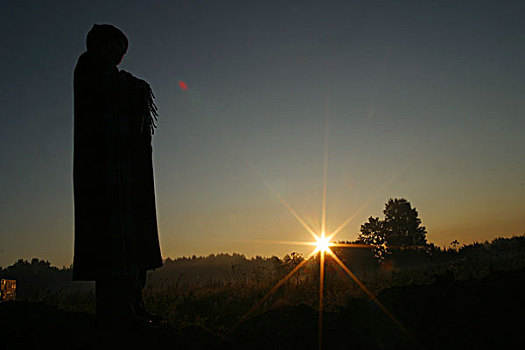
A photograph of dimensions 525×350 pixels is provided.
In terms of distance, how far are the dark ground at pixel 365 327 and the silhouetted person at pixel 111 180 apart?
1.34ft

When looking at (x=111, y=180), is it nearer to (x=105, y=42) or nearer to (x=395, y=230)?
(x=105, y=42)

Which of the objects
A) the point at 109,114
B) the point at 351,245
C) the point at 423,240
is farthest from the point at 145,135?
the point at 423,240

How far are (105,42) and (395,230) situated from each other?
45484mm

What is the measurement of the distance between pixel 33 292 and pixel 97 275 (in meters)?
6.73

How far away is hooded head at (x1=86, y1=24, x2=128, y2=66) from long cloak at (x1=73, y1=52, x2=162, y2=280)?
8 cm

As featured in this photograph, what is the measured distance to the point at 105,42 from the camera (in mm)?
3820

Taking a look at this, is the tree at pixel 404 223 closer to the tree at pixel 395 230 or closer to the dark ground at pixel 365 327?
the tree at pixel 395 230

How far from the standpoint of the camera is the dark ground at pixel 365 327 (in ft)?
11.0

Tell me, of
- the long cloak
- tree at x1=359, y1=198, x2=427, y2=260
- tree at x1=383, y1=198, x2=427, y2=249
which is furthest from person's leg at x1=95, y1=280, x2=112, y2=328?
tree at x1=383, y1=198, x2=427, y2=249

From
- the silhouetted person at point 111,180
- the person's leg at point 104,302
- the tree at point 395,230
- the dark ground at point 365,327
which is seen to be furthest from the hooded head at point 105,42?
the tree at point 395,230

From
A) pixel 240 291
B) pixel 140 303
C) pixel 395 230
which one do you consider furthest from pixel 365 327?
pixel 395 230

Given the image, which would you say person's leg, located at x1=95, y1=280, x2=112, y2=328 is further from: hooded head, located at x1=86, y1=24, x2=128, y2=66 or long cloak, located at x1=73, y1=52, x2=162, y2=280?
hooded head, located at x1=86, y1=24, x2=128, y2=66

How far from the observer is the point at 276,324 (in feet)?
14.3

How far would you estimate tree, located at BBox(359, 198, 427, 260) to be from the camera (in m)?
35.1
